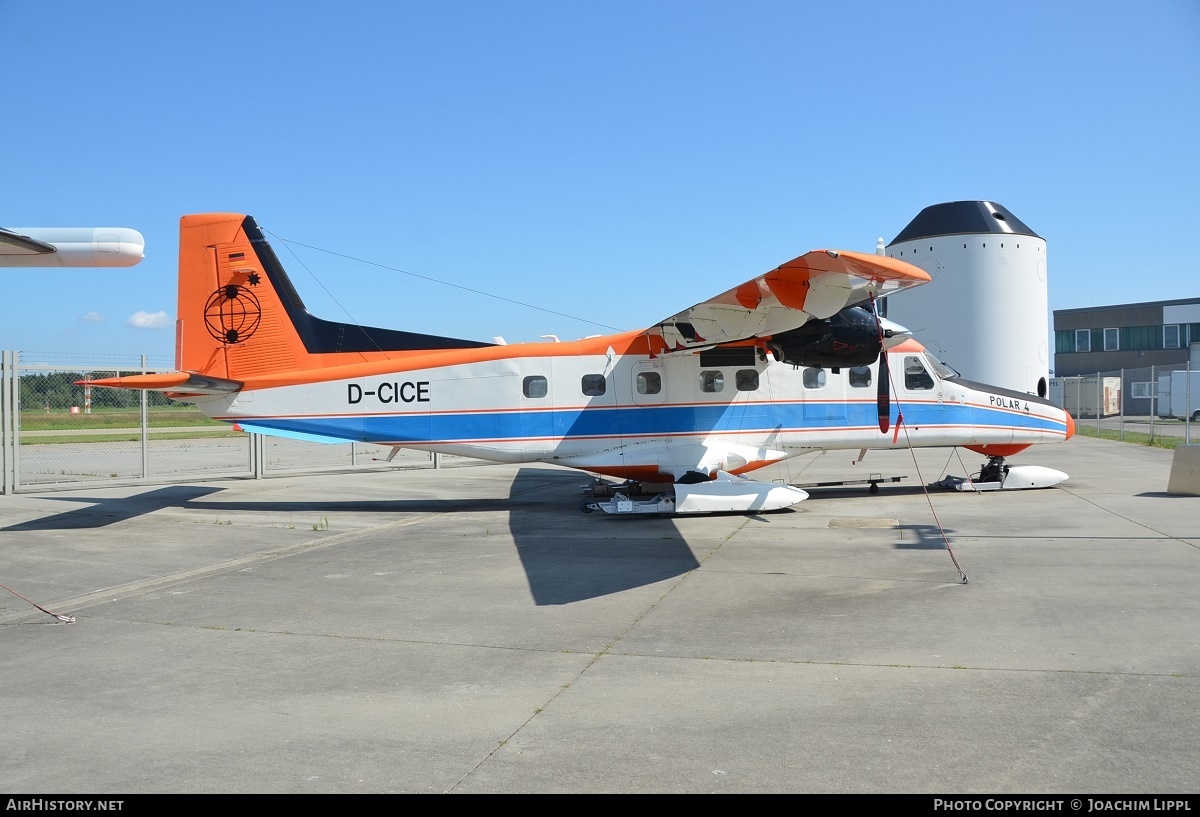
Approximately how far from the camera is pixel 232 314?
566 inches

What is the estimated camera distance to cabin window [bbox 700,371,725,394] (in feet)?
47.3

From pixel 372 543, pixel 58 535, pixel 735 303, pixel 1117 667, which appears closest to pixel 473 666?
pixel 1117 667

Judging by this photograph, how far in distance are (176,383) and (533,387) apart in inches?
227

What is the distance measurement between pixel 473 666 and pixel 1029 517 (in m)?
9.61

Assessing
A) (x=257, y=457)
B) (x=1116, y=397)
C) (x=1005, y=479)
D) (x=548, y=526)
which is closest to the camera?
(x=548, y=526)

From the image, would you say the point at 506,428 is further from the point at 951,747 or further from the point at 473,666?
the point at 951,747

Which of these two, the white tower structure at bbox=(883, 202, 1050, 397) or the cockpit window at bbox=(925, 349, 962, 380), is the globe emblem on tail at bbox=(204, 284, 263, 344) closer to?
the cockpit window at bbox=(925, 349, 962, 380)

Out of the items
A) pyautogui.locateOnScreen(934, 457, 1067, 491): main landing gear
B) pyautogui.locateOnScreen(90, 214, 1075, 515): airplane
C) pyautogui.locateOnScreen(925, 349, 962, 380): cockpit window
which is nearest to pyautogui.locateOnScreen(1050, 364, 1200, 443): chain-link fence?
pyautogui.locateOnScreen(934, 457, 1067, 491): main landing gear

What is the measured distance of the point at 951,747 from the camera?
4312 mm

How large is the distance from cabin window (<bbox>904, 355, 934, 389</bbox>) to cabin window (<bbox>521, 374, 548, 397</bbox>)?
658 cm

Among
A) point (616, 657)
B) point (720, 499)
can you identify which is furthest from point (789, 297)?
point (616, 657)

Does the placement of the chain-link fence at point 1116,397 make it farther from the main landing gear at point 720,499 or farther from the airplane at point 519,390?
the main landing gear at point 720,499

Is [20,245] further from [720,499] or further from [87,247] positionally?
[720,499]
